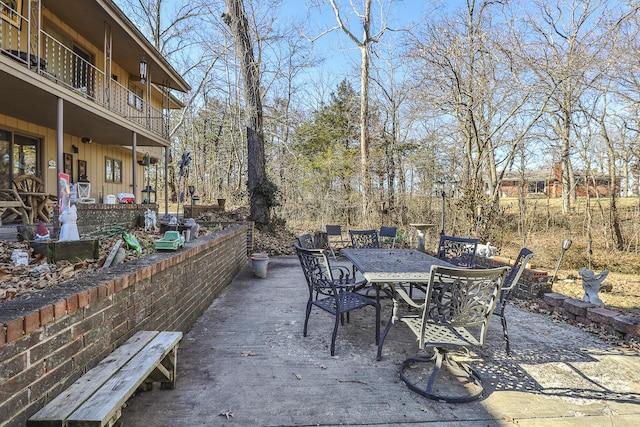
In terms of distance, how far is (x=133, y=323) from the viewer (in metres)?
2.58

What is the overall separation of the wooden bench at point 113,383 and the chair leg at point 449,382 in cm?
180

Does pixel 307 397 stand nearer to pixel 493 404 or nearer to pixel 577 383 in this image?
pixel 493 404

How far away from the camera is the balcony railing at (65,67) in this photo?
244 inches

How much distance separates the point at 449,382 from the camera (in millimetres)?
2773

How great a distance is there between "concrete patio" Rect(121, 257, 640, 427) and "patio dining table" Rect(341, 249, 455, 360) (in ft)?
1.65

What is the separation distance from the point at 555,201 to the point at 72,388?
1843 cm

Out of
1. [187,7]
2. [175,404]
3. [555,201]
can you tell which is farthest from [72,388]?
[187,7]

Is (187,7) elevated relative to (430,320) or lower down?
elevated

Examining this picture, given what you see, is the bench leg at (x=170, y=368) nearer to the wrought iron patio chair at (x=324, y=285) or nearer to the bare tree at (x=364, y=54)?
the wrought iron patio chair at (x=324, y=285)

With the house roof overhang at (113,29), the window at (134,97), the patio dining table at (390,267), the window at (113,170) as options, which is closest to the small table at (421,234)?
the patio dining table at (390,267)

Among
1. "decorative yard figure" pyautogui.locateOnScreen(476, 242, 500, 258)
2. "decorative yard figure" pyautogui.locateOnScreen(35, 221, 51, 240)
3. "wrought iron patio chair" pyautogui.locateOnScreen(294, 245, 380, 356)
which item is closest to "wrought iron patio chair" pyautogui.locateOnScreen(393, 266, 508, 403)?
"wrought iron patio chair" pyautogui.locateOnScreen(294, 245, 380, 356)

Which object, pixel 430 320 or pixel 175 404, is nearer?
pixel 175 404

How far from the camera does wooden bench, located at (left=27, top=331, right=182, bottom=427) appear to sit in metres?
1.52

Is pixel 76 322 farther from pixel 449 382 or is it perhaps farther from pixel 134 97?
pixel 134 97
